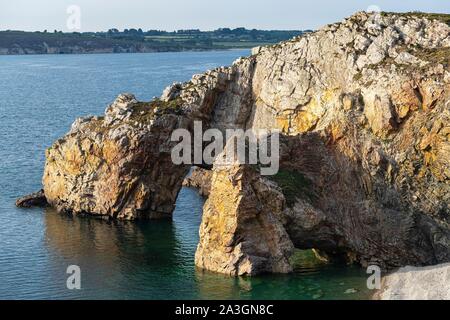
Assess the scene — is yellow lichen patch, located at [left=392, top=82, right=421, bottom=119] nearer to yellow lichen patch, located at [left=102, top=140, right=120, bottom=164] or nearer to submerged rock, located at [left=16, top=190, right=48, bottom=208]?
yellow lichen patch, located at [left=102, top=140, right=120, bottom=164]

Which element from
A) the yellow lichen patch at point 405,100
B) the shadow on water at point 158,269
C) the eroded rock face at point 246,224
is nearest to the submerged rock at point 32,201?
the shadow on water at point 158,269

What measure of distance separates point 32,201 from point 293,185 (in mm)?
34413

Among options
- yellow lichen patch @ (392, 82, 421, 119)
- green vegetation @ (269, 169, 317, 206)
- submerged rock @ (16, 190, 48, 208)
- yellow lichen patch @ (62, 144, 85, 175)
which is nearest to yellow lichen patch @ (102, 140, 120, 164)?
yellow lichen patch @ (62, 144, 85, 175)

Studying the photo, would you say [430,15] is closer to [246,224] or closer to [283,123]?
[283,123]

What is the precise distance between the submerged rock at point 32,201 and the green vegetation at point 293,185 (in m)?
32.8

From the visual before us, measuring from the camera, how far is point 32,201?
84.9m

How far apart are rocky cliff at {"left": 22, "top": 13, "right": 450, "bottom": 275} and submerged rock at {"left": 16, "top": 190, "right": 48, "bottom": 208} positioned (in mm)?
1547

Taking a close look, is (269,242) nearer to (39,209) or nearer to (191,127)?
(191,127)

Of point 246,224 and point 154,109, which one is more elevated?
point 154,109

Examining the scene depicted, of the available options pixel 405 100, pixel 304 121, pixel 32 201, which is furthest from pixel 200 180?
pixel 405 100

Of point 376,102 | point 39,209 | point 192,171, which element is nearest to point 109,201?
point 39,209

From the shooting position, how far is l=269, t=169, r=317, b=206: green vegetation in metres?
61.1

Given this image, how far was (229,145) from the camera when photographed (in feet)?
197

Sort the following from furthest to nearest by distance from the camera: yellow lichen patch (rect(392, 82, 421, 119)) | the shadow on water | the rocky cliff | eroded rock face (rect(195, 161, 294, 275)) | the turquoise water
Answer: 1. yellow lichen patch (rect(392, 82, 421, 119))
2. the rocky cliff
3. eroded rock face (rect(195, 161, 294, 275))
4. the turquoise water
5. the shadow on water
